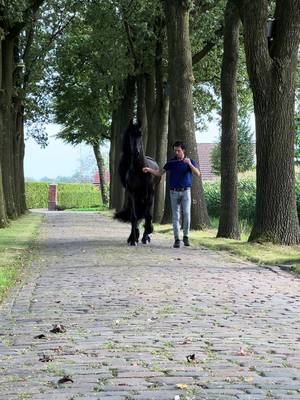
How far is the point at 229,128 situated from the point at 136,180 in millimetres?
4813

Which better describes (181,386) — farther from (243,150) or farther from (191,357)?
(243,150)

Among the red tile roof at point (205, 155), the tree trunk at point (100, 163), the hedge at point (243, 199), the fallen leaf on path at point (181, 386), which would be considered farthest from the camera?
the red tile roof at point (205, 155)

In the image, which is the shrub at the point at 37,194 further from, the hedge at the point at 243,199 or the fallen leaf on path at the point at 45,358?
the fallen leaf on path at the point at 45,358

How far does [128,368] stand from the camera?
233 inches

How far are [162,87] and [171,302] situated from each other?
22.0 m

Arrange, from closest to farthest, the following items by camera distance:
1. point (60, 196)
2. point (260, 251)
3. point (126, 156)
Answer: point (260, 251), point (126, 156), point (60, 196)

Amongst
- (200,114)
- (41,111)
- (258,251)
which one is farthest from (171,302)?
(41,111)

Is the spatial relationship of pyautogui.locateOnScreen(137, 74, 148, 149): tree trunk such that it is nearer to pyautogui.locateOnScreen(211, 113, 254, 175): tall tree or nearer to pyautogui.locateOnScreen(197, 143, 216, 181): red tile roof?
pyautogui.locateOnScreen(211, 113, 254, 175): tall tree

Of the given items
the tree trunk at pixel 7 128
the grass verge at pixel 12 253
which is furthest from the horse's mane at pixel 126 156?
the tree trunk at pixel 7 128

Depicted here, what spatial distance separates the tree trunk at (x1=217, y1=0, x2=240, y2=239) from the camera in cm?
2077

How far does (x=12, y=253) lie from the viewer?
52.0 feet

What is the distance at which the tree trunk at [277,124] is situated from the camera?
16.3 m

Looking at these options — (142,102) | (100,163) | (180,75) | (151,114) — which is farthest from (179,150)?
(100,163)

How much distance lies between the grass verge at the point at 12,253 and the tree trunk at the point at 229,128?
217 inches
